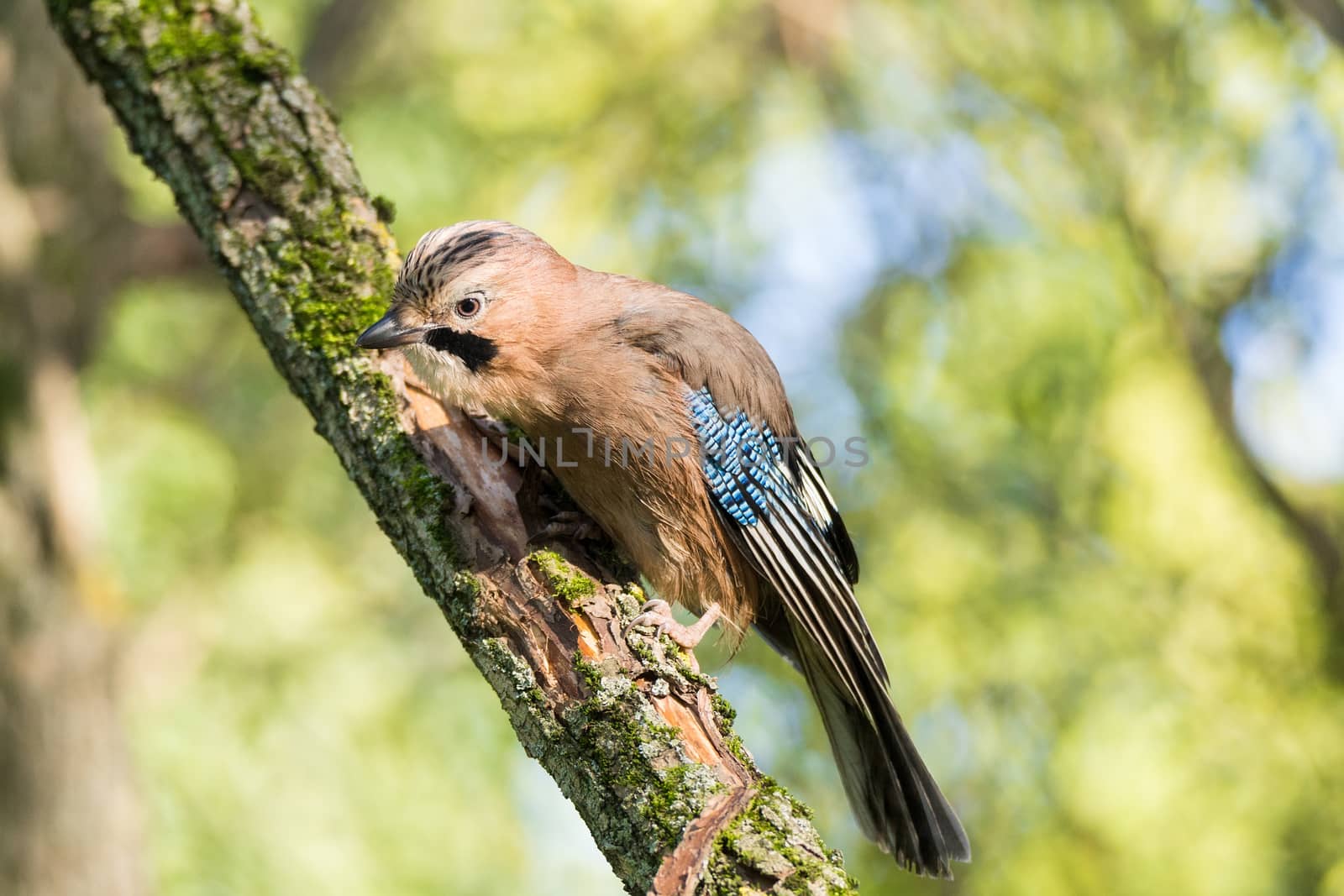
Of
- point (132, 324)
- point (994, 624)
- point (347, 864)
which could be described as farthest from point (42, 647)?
point (994, 624)

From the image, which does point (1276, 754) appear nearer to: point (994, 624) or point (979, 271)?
point (994, 624)

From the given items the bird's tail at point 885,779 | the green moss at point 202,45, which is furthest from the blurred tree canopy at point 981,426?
the green moss at point 202,45

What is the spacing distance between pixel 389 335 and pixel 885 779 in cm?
225

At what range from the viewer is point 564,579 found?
333cm

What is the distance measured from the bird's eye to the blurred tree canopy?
3310mm

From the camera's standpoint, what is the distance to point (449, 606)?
342 centimetres

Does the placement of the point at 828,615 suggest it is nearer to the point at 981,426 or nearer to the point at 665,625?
the point at 665,625

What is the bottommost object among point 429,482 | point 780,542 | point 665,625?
point 665,625

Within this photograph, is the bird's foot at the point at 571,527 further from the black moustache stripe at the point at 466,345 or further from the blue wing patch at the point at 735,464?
the black moustache stripe at the point at 466,345

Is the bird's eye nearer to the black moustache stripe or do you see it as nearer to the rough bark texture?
the black moustache stripe

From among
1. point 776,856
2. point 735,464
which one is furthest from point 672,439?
point 776,856

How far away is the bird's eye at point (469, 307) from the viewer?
3777 mm

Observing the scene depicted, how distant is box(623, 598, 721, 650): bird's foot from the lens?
331 centimetres

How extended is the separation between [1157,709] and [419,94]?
336 inches
